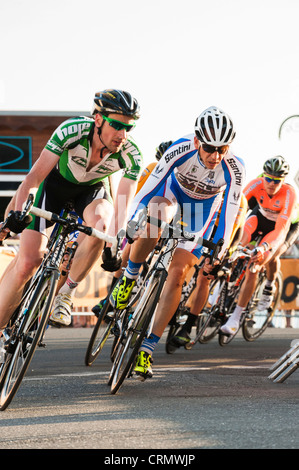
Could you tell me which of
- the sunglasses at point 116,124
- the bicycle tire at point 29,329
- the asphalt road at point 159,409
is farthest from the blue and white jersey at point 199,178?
the bicycle tire at point 29,329

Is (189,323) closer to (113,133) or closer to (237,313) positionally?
(237,313)

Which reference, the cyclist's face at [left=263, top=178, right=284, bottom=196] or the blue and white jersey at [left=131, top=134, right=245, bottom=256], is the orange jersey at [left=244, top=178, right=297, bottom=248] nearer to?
the cyclist's face at [left=263, top=178, right=284, bottom=196]

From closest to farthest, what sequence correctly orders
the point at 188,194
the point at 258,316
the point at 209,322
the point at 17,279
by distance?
the point at 17,279, the point at 188,194, the point at 209,322, the point at 258,316

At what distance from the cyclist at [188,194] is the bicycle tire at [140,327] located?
0.47 ft

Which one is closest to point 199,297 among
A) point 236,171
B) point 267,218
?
point 267,218

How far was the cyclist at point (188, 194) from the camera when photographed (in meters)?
6.73

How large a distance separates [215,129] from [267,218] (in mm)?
4987

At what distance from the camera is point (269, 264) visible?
39.0 ft

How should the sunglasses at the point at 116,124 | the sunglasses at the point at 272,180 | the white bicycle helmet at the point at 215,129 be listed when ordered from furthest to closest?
the sunglasses at the point at 272,180 → the white bicycle helmet at the point at 215,129 → the sunglasses at the point at 116,124

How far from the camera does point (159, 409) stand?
5.53 meters

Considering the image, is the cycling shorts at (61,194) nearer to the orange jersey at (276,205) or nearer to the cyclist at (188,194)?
the cyclist at (188,194)

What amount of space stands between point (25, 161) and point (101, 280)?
9.00m

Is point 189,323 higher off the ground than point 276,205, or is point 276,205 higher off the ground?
point 276,205

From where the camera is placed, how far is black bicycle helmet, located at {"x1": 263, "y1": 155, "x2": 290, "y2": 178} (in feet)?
36.4
